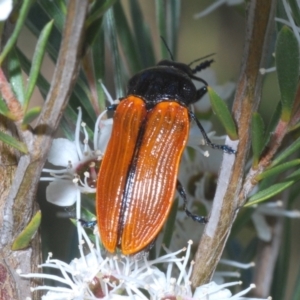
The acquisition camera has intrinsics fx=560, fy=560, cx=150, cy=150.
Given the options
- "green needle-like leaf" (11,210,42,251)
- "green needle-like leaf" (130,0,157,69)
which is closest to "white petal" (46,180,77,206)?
"green needle-like leaf" (11,210,42,251)

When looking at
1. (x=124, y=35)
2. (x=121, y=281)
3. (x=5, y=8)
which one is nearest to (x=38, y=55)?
(x=5, y=8)

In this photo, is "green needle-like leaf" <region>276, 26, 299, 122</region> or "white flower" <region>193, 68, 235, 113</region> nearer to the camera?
"green needle-like leaf" <region>276, 26, 299, 122</region>

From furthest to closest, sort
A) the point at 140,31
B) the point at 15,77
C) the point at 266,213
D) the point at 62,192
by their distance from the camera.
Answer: the point at 140,31, the point at 266,213, the point at 62,192, the point at 15,77

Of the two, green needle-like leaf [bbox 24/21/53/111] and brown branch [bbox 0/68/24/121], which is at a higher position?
green needle-like leaf [bbox 24/21/53/111]

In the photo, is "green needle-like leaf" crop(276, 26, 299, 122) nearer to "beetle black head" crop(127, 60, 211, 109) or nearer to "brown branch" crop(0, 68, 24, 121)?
"brown branch" crop(0, 68, 24, 121)

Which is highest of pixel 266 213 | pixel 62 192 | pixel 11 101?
pixel 11 101

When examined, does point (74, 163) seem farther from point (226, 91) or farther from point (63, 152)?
point (226, 91)

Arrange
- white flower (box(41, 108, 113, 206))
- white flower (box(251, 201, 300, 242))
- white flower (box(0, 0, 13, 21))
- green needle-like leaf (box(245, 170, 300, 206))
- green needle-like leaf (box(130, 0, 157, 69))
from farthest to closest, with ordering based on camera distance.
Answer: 1. green needle-like leaf (box(130, 0, 157, 69))
2. white flower (box(251, 201, 300, 242))
3. white flower (box(41, 108, 113, 206))
4. green needle-like leaf (box(245, 170, 300, 206))
5. white flower (box(0, 0, 13, 21))

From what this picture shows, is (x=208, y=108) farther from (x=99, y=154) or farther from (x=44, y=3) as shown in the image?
(x=44, y=3)
